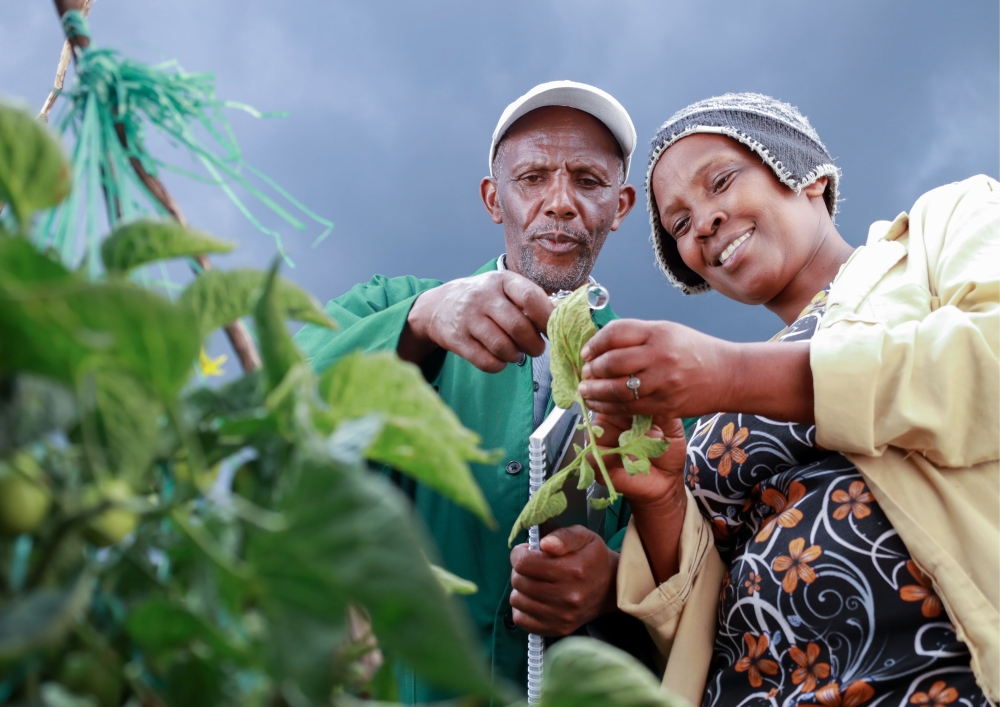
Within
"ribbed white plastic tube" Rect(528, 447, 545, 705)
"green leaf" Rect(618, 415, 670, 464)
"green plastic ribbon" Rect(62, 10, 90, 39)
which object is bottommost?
"ribbed white plastic tube" Rect(528, 447, 545, 705)

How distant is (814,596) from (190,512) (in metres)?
0.75

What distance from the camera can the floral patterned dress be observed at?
0.81 m

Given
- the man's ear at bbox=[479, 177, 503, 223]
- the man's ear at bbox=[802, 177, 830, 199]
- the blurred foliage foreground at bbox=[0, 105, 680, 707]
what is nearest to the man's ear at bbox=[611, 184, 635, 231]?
the man's ear at bbox=[479, 177, 503, 223]

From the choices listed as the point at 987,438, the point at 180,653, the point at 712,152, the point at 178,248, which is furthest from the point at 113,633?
the point at 712,152

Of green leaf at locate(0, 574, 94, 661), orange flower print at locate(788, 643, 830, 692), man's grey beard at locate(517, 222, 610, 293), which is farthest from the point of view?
man's grey beard at locate(517, 222, 610, 293)

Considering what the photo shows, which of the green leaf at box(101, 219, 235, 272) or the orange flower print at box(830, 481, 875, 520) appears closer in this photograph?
the green leaf at box(101, 219, 235, 272)

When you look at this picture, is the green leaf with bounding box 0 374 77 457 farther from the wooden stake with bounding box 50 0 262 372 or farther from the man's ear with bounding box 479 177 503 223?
the man's ear with bounding box 479 177 503 223

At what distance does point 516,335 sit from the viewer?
42.2 inches

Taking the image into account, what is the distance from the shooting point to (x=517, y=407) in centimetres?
145

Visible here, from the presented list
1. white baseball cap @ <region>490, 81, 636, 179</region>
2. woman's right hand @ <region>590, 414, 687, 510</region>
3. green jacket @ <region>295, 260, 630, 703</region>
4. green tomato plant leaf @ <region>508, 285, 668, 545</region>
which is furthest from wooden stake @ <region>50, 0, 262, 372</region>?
white baseball cap @ <region>490, 81, 636, 179</region>

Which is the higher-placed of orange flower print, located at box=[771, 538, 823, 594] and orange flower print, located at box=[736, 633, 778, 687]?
orange flower print, located at box=[771, 538, 823, 594]

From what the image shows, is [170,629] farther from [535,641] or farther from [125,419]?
[535,641]

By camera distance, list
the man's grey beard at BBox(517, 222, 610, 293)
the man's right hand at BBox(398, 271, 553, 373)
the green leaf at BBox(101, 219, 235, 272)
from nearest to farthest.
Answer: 1. the green leaf at BBox(101, 219, 235, 272)
2. the man's right hand at BBox(398, 271, 553, 373)
3. the man's grey beard at BBox(517, 222, 610, 293)

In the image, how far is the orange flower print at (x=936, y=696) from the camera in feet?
2.57
